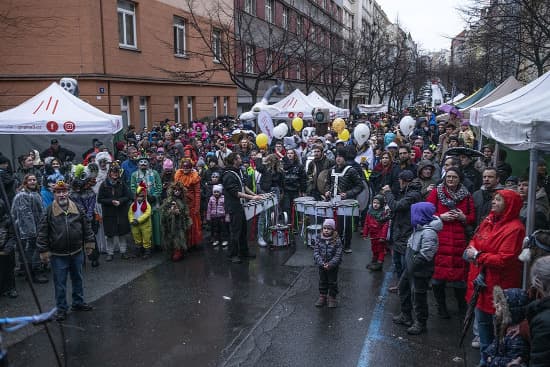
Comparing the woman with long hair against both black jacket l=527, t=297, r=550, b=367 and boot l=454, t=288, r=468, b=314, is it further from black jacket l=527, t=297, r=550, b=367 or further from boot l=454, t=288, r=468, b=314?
black jacket l=527, t=297, r=550, b=367

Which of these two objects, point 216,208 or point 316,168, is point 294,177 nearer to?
point 316,168

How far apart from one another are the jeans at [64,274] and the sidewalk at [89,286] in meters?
0.44

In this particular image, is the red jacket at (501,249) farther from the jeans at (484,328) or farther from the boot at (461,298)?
the boot at (461,298)

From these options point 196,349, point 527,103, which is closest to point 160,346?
point 196,349

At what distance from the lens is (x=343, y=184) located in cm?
859

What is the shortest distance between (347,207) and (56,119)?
6.67 metres

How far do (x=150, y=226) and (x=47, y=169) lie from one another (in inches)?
88.2

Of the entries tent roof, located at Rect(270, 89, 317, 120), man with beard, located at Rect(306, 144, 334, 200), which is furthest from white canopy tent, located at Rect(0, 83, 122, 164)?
tent roof, located at Rect(270, 89, 317, 120)

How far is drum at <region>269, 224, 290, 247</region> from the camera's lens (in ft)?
30.3

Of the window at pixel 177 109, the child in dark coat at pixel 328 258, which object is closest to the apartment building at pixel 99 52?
the window at pixel 177 109

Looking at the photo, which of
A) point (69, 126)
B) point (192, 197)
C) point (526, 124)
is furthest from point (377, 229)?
point (69, 126)

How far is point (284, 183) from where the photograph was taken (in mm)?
10047

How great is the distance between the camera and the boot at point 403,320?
5789 millimetres

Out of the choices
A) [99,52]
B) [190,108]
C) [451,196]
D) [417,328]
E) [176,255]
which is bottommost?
[417,328]
